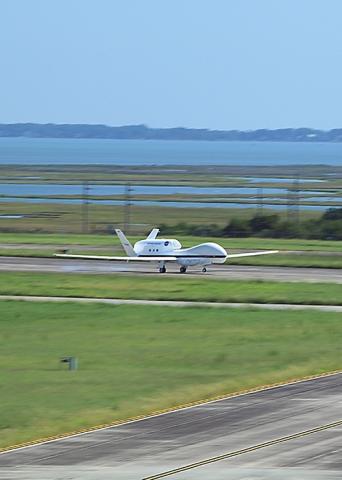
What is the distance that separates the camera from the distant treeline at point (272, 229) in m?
117

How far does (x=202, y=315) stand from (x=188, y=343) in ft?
29.0

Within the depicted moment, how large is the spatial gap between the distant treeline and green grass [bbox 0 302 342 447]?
6043 centimetres

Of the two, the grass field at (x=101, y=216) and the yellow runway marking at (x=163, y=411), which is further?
the grass field at (x=101, y=216)

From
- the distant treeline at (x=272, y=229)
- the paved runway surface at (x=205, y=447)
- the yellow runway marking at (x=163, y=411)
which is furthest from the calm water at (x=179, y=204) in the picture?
the paved runway surface at (x=205, y=447)

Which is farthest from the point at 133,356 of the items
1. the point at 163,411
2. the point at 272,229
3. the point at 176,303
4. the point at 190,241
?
the point at 272,229

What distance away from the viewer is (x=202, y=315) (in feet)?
180

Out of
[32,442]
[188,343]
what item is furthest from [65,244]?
[32,442]

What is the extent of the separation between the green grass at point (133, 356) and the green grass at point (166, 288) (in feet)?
16.9

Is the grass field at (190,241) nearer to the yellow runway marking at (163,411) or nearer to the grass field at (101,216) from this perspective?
the grass field at (101,216)

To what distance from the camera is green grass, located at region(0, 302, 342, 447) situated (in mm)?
33188

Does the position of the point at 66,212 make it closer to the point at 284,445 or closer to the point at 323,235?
the point at 323,235

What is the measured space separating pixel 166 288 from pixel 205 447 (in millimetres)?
39621

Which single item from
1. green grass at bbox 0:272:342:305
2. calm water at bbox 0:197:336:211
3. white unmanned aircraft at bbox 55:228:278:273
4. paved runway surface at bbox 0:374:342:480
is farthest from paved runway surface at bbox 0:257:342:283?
calm water at bbox 0:197:336:211

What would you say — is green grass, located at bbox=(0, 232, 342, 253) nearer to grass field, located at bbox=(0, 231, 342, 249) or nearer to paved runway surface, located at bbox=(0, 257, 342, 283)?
grass field, located at bbox=(0, 231, 342, 249)
